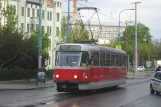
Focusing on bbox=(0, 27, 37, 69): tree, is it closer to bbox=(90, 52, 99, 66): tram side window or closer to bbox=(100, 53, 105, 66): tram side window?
bbox=(100, 53, 105, 66): tram side window

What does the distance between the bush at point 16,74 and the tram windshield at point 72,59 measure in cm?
1603

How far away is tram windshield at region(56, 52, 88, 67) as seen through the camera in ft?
82.6

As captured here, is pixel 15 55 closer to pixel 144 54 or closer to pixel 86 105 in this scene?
pixel 86 105

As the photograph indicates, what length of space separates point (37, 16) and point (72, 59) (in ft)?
206

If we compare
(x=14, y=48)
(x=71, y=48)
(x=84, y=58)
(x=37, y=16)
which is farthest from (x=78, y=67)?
(x=37, y=16)

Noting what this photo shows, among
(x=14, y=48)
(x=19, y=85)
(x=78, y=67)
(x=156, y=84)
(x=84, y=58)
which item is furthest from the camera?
(x=14, y=48)

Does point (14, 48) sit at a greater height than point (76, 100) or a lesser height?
greater

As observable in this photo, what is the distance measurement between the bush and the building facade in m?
28.1

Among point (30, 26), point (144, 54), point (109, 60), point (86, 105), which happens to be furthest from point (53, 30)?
point (86, 105)

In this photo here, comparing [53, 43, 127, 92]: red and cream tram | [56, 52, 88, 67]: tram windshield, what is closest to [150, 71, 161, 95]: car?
[53, 43, 127, 92]: red and cream tram

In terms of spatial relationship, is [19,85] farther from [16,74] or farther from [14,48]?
[14,48]

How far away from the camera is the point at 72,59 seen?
83.1 ft

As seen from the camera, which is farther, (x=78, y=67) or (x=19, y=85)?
(x=19, y=85)

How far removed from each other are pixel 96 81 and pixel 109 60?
357cm
